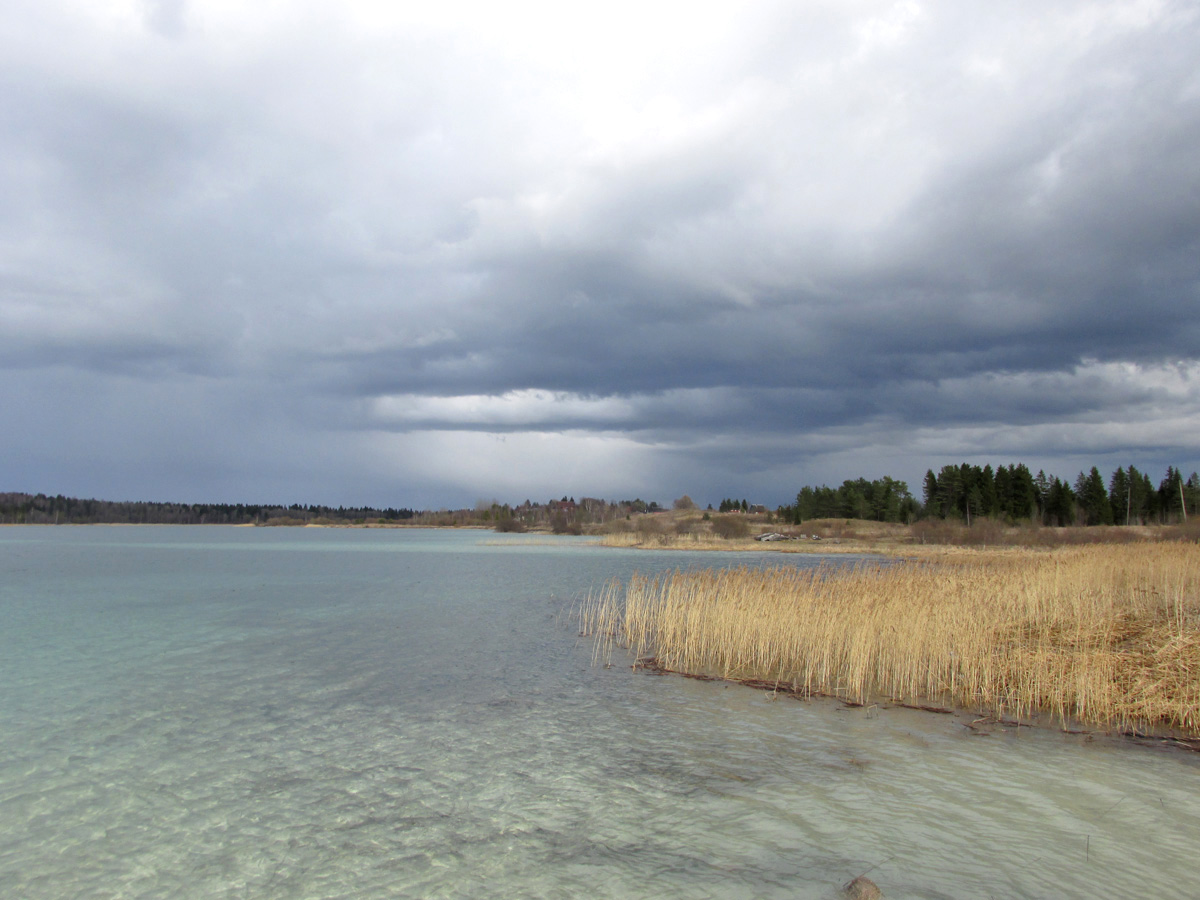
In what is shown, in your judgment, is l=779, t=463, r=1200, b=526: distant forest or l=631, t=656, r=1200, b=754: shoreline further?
l=779, t=463, r=1200, b=526: distant forest

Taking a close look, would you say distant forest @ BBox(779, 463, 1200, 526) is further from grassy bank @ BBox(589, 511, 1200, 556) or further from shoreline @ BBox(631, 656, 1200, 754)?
shoreline @ BBox(631, 656, 1200, 754)

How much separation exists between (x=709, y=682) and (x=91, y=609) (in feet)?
73.0

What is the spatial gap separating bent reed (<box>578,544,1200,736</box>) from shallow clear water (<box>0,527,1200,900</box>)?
1.42m

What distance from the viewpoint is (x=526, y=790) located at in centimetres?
859

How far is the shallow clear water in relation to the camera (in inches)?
255

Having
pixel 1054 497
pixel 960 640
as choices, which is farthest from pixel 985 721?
pixel 1054 497

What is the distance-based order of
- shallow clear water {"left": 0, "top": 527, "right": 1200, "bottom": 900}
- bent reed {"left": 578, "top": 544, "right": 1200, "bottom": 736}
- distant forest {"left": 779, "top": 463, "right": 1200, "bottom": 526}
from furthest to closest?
distant forest {"left": 779, "top": 463, "right": 1200, "bottom": 526}, bent reed {"left": 578, "top": 544, "right": 1200, "bottom": 736}, shallow clear water {"left": 0, "top": 527, "right": 1200, "bottom": 900}

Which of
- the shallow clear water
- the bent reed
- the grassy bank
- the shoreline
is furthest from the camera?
the grassy bank

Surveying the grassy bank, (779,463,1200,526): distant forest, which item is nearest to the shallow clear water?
the grassy bank

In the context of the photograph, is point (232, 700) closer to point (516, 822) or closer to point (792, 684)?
point (516, 822)

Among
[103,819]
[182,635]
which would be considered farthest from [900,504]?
[103,819]

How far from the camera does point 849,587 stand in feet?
59.5

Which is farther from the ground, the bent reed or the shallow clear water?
the bent reed

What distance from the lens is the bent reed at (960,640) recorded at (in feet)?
37.6
